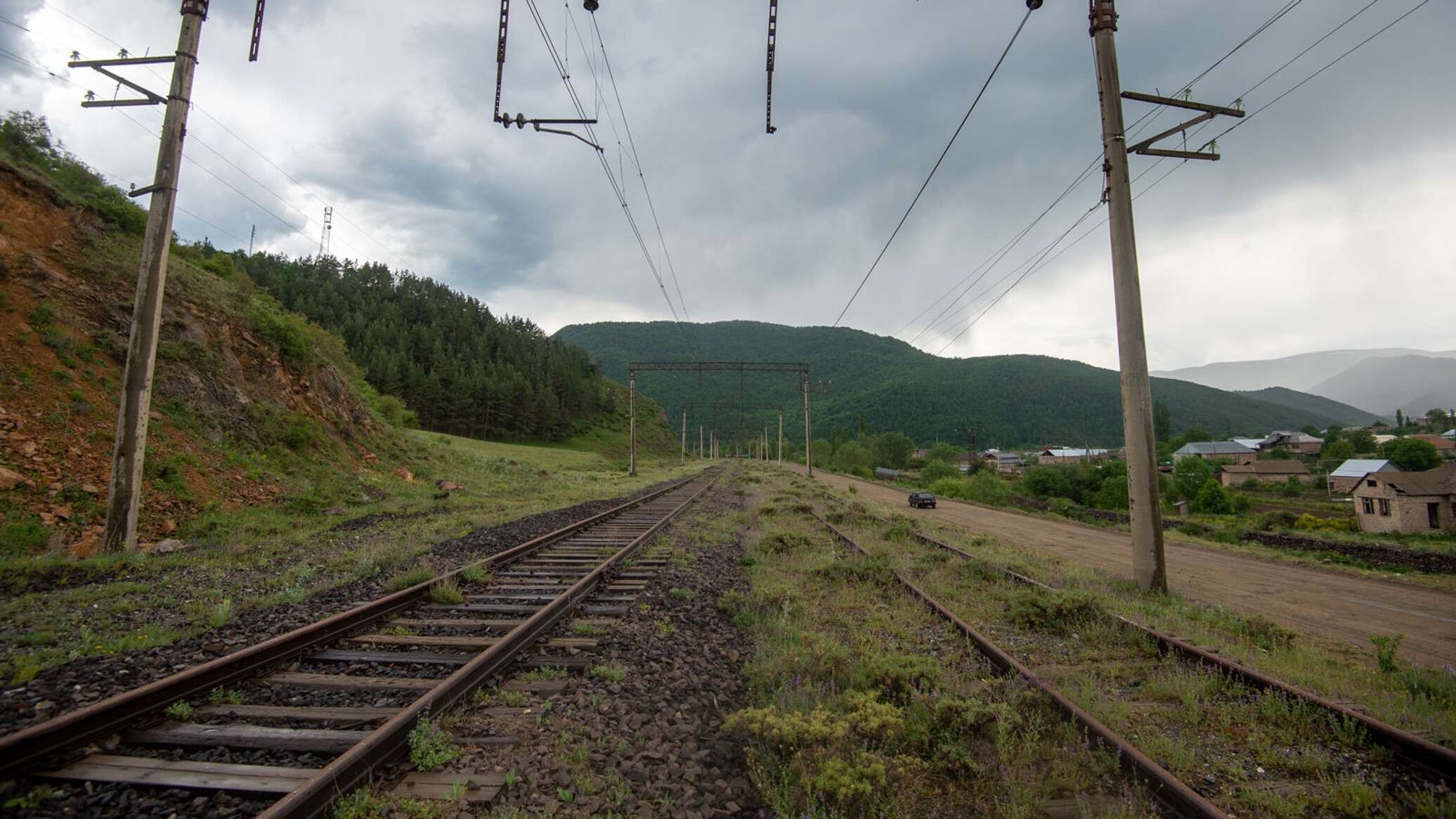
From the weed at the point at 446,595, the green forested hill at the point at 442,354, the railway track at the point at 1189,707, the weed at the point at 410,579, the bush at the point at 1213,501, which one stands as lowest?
the bush at the point at 1213,501

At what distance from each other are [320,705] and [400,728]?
111cm

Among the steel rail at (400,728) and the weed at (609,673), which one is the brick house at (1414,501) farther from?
the steel rail at (400,728)

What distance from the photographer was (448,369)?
3369 inches

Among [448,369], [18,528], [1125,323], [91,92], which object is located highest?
[448,369]

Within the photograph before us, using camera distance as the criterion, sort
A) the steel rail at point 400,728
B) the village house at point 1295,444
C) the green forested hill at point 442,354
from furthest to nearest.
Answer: the village house at point 1295,444 < the green forested hill at point 442,354 < the steel rail at point 400,728

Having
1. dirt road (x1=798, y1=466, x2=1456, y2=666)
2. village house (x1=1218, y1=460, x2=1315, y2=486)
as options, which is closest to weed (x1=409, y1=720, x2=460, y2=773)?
dirt road (x1=798, y1=466, x2=1456, y2=666)

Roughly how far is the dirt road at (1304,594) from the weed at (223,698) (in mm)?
12617

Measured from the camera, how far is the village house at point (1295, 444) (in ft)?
480

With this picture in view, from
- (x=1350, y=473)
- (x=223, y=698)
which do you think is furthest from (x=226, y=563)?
(x=1350, y=473)

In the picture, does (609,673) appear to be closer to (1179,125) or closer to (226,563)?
(226,563)

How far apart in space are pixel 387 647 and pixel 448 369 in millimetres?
88663

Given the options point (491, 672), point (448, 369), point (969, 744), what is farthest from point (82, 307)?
point (448, 369)

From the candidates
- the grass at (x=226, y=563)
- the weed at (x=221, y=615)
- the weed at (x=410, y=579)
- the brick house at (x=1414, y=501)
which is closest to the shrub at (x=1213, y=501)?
the brick house at (x=1414, y=501)

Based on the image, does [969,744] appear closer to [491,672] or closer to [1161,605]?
[491,672]
